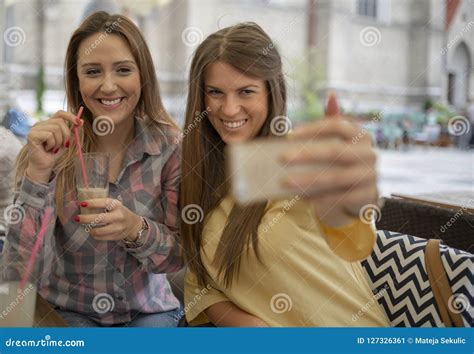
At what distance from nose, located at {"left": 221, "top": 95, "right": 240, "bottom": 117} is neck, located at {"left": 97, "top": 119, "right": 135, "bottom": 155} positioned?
0.13 meters

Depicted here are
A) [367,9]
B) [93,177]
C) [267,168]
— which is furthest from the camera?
[367,9]

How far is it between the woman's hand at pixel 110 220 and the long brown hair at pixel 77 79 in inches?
1.9

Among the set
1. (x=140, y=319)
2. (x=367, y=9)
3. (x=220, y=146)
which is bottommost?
(x=140, y=319)

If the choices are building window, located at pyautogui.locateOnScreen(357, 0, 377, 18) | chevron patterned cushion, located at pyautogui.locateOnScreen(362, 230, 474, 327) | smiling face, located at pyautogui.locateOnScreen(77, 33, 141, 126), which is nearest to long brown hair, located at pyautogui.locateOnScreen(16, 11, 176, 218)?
smiling face, located at pyautogui.locateOnScreen(77, 33, 141, 126)

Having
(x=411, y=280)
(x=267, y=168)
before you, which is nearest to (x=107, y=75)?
(x=267, y=168)

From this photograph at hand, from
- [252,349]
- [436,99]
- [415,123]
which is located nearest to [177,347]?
[252,349]

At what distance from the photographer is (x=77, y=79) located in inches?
23.8

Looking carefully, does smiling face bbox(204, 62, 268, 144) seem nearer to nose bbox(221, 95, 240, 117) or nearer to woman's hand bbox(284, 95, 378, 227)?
nose bbox(221, 95, 240, 117)

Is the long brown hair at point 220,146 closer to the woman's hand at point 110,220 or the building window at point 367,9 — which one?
the woman's hand at point 110,220

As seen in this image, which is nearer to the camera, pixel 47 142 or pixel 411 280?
pixel 47 142

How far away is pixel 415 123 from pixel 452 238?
289mm

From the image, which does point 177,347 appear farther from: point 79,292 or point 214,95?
point 214,95

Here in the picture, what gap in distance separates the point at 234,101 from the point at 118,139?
15cm

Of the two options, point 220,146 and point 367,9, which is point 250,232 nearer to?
point 220,146
